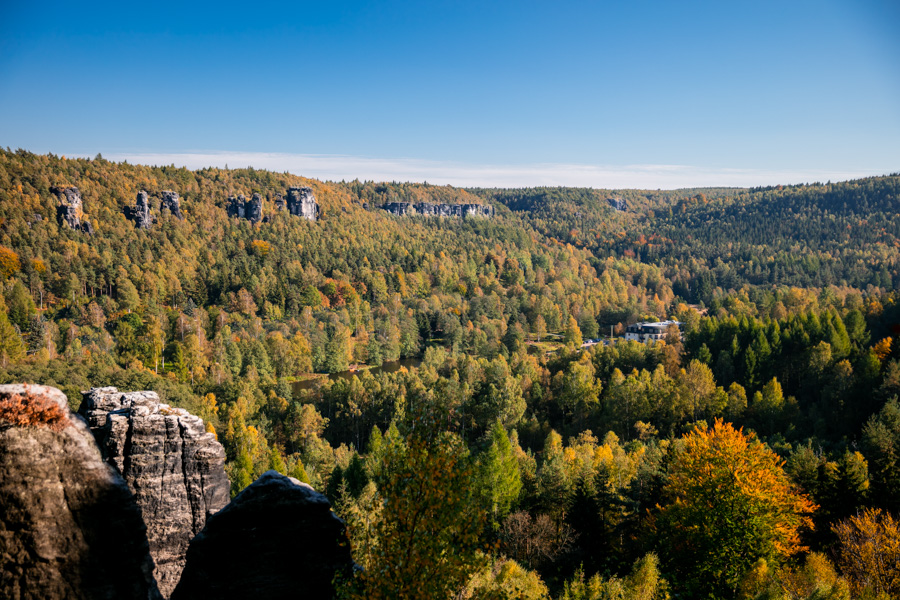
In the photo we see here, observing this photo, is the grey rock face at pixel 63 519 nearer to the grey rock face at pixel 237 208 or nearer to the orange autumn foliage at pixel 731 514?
the orange autumn foliage at pixel 731 514

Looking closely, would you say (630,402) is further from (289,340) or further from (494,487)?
(289,340)

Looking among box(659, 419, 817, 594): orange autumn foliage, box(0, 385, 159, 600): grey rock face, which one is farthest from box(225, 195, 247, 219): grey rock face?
box(0, 385, 159, 600): grey rock face

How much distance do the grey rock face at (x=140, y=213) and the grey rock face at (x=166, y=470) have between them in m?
133

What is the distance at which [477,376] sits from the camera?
6425 cm

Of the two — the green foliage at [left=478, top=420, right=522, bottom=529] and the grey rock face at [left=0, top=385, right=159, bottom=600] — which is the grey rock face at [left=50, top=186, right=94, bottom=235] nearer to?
the green foliage at [left=478, top=420, right=522, bottom=529]

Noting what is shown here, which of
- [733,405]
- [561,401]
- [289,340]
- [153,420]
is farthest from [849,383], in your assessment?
[289,340]

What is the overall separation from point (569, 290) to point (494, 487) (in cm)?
12663

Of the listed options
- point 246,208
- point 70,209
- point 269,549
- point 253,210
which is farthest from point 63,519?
point 246,208

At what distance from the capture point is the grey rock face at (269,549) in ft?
32.6

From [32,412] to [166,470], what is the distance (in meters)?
8.04

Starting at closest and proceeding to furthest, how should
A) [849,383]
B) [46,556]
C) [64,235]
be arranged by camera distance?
1. [46,556]
2. [849,383]
3. [64,235]

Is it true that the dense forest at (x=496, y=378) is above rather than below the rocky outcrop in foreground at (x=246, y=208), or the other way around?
below

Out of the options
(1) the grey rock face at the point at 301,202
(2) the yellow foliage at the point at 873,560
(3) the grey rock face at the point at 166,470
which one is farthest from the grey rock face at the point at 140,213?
(2) the yellow foliage at the point at 873,560

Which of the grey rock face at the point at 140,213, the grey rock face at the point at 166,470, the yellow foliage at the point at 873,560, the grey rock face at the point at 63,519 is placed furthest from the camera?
the grey rock face at the point at 140,213
